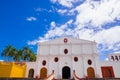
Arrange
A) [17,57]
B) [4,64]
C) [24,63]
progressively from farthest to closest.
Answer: [17,57] < [24,63] < [4,64]

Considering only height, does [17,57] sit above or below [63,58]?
above

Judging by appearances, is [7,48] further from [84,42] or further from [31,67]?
[84,42]

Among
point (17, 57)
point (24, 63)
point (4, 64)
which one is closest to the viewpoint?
point (4, 64)

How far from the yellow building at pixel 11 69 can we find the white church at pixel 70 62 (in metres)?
1.58

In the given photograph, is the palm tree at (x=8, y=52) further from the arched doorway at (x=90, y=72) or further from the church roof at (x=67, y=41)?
the arched doorway at (x=90, y=72)

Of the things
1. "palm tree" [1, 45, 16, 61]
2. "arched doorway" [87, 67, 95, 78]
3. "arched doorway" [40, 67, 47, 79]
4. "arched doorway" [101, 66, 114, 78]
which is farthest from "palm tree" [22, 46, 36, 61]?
"arched doorway" [101, 66, 114, 78]

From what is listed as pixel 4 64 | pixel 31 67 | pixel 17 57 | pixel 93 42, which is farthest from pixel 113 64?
pixel 17 57

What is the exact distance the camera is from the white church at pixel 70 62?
3145 centimetres

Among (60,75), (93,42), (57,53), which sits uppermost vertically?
(93,42)

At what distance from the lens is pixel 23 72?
32.2 meters

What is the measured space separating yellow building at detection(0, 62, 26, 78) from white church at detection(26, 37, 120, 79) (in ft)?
5.19

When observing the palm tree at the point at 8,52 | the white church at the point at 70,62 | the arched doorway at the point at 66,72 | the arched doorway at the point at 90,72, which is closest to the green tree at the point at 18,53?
the palm tree at the point at 8,52

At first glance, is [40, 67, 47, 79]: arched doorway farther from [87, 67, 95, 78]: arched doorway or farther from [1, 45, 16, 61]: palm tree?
[1, 45, 16, 61]: palm tree

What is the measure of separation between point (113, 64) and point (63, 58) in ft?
34.6
